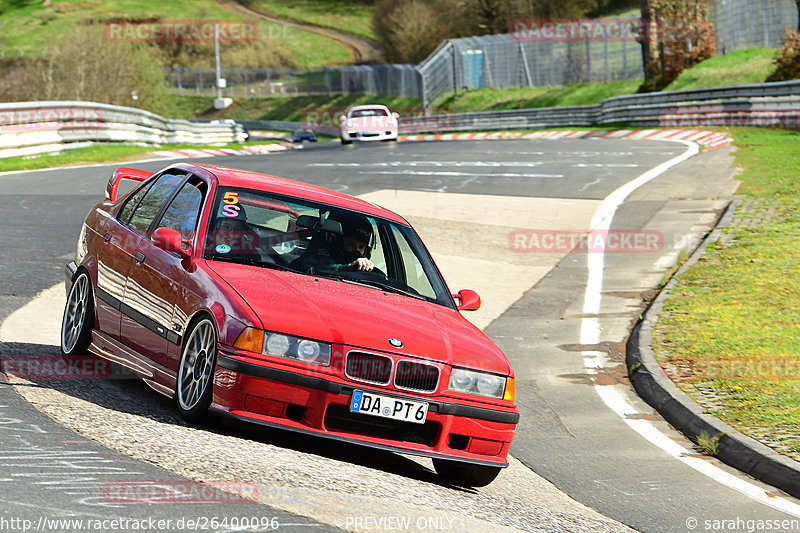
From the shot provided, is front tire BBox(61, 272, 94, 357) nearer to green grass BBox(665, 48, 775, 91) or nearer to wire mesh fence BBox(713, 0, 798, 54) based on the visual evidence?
green grass BBox(665, 48, 775, 91)

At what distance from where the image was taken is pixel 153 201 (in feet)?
25.4

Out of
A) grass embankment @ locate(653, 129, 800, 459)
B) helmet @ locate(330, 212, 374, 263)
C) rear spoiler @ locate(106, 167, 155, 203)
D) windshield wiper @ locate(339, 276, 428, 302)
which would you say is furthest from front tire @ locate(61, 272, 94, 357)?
grass embankment @ locate(653, 129, 800, 459)

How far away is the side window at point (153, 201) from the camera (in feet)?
25.0

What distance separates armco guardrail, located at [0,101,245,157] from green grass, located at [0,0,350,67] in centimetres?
7487

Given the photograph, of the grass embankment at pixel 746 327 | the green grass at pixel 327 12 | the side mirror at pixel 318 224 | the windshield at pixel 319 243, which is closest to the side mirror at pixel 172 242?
the windshield at pixel 319 243

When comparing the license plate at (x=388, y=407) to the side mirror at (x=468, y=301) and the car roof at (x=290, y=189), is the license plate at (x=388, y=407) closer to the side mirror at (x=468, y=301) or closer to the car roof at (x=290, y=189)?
the side mirror at (x=468, y=301)

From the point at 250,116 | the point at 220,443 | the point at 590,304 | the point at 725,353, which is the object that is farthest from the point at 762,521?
the point at 250,116

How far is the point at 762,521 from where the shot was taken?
6281 millimetres

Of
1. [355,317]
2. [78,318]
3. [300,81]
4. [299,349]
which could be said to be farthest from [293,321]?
[300,81]

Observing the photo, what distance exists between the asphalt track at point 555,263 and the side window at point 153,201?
161 centimetres

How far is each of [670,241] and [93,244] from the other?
32.9 feet

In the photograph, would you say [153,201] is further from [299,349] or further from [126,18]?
[126,18]

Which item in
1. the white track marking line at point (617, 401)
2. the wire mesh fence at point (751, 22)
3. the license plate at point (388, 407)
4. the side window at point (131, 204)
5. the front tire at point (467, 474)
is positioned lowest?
the white track marking line at point (617, 401)

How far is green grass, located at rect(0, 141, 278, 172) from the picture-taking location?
23.5 metres
